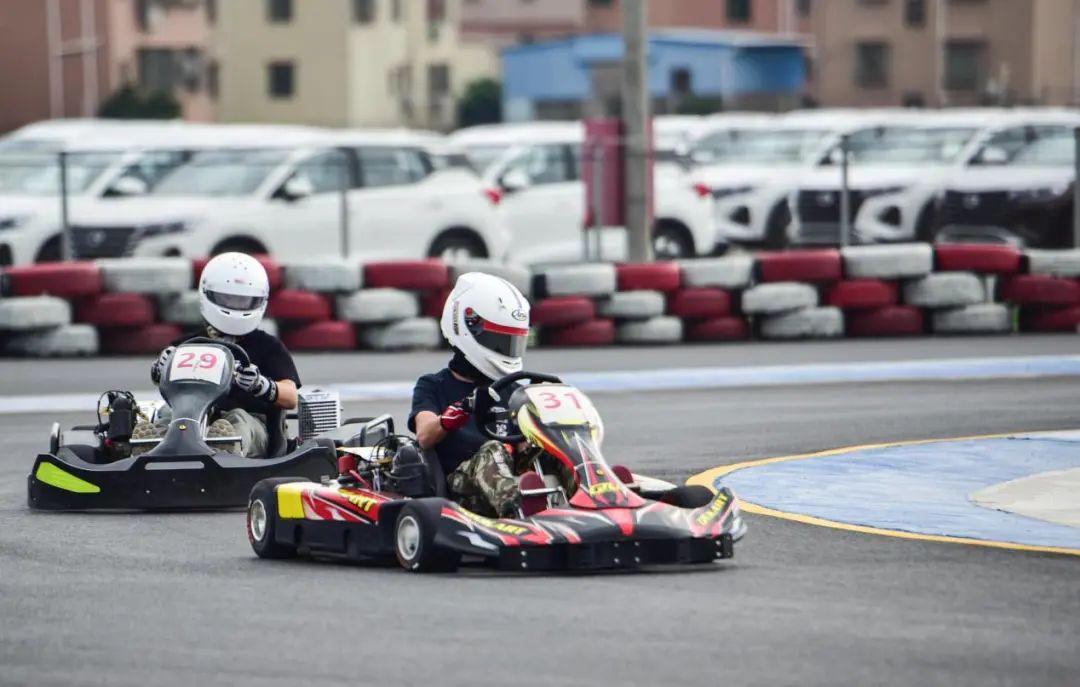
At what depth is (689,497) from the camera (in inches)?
341

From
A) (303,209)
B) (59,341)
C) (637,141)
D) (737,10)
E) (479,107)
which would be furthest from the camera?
(737,10)

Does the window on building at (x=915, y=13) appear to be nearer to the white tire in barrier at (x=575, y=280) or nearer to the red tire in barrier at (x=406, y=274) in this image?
the white tire in barrier at (x=575, y=280)

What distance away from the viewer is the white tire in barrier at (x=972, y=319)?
20031 millimetres

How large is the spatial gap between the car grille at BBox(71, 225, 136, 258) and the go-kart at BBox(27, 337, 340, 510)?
12670 millimetres

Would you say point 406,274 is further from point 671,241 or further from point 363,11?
point 363,11

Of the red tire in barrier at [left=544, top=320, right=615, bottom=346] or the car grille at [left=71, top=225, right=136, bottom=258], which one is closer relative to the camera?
the red tire in barrier at [left=544, top=320, right=615, bottom=346]

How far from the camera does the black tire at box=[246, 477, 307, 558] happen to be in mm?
9109

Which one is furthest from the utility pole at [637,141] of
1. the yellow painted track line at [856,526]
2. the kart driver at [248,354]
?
the kart driver at [248,354]

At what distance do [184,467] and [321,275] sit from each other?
859cm

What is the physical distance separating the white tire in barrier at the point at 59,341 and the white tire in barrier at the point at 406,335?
2220 mm

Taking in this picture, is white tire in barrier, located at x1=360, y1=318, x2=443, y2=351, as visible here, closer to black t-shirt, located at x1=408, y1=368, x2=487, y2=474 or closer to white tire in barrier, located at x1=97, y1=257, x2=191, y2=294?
white tire in barrier, located at x1=97, y1=257, x2=191, y2=294

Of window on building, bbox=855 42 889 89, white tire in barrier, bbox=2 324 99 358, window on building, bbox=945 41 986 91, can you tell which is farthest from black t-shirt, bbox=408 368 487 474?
window on building, bbox=855 42 889 89

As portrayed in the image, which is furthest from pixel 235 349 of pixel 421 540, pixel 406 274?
pixel 406 274

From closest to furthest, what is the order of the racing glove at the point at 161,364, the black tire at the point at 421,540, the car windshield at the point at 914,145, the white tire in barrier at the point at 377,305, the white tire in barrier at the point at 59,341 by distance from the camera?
1. the black tire at the point at 421,540
2. the racing glove at the point at 161,364
3. the white tire in barrier at the point at 59,341
4. the white tire in barrier at the point at 377,305
5. the car windshield at the point at 914,145
